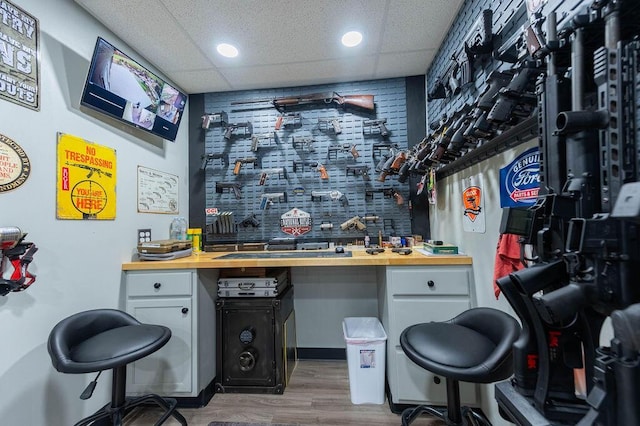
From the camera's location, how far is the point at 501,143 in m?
1.28

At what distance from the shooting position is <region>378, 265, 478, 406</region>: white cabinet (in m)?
1.58

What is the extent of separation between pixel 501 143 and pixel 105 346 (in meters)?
2.16

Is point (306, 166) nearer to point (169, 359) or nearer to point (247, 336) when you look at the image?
point (247, 336)

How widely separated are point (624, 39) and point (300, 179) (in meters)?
2.16

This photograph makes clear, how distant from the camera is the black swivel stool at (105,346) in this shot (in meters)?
1.18

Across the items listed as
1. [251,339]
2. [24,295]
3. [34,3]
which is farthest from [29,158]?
[251,339]

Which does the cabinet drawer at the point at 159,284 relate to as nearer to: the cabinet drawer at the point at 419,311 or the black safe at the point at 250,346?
the black safe at the point at 250,346

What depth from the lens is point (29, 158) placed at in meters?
1.34

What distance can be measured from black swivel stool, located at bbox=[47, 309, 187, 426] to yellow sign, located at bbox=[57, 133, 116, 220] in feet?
2.00

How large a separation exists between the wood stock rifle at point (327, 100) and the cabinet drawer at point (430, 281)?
1.60m

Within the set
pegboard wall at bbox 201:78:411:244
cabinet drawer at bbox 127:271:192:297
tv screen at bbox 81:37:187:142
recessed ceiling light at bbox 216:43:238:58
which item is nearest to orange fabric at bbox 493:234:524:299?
pegboard wall at bbox 201:78:411:244

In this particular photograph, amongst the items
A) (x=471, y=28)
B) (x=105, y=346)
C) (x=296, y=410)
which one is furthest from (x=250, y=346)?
(x=471, y=28)

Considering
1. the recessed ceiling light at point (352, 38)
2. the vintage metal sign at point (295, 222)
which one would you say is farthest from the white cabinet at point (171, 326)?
the recessed ceiling light at point (352, 38)

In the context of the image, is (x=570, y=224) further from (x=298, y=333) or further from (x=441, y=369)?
(x=298, y=333)
